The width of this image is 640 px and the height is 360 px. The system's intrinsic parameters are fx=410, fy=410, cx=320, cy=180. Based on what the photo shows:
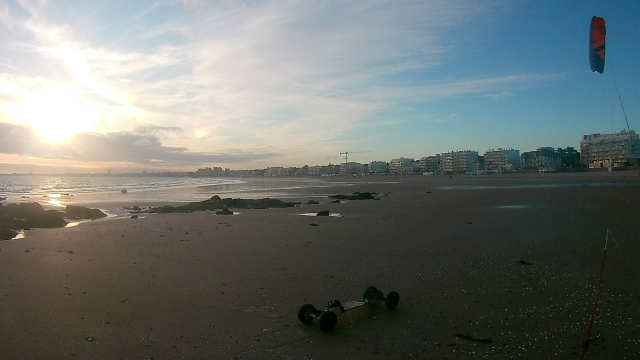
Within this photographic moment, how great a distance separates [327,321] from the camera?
5141mm

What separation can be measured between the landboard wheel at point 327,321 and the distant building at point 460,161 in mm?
162733

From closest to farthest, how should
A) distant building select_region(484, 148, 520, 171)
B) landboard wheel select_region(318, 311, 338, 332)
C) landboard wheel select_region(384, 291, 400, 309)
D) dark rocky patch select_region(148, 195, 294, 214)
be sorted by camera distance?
landboard wheel select_region(318, 311, 338, 332), landboard wheel select_region(384, 291, 400, 309), dark rocky patch select_region(148, 195, 294, 214), distant building select_region(484, 148, 520, 171)

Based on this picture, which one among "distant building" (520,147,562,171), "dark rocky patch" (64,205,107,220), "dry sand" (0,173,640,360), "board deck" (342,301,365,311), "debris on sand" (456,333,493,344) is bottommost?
"debris on sand" (456,333,493,344)

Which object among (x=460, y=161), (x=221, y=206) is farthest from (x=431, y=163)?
(x=221, y=206)

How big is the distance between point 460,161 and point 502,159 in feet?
65.5

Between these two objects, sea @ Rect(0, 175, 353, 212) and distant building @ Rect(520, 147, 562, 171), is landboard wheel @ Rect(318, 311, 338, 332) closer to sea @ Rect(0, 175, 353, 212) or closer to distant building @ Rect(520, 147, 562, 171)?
sea @ Rect(0, 175, 353, 212)

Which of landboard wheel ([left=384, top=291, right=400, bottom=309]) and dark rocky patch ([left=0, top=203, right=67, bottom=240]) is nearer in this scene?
landboard wheel ([left=384, top=291, right=400, bottom=309])

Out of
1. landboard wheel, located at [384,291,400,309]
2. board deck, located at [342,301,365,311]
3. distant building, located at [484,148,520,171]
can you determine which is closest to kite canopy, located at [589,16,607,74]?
landboard wheel, located at [384,291,400,309]

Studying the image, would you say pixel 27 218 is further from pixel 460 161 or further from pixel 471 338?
pixel 460 161

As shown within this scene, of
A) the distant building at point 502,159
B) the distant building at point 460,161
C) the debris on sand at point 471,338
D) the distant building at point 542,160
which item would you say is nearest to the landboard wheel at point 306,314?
the debris on sand at point 471,338

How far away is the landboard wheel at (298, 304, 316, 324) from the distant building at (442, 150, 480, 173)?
163 m

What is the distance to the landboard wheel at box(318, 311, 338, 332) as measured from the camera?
202 inches

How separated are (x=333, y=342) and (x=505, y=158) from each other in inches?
6168

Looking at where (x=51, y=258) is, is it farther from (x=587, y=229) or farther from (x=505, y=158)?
(x=505, y=158)
